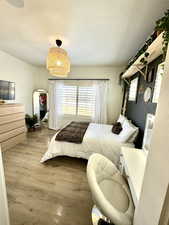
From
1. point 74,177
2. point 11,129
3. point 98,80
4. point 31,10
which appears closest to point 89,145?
point 74,177

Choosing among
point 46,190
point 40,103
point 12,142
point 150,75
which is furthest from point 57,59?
point 40,103

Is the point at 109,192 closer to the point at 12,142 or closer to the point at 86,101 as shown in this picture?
the point at 12,142

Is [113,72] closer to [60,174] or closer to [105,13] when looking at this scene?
[105,13]

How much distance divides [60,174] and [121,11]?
270 centimetres

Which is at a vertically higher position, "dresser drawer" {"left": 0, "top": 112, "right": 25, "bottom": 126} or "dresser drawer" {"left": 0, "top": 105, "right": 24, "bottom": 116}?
"dresser drawer" {"left": 0, "top": 105, "right": 24, "bottom": 116}

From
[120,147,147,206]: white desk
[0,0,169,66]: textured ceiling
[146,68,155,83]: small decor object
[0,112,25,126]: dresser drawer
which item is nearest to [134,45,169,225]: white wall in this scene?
[120,147,147,206]: white desk

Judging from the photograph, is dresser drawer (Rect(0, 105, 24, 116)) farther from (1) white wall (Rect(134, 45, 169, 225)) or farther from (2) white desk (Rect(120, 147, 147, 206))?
(1) white wall (Rect(134, 45, 169, 225))

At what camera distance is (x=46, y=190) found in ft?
5.59

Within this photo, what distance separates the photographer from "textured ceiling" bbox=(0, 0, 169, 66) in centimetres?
135

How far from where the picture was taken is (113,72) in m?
4.07

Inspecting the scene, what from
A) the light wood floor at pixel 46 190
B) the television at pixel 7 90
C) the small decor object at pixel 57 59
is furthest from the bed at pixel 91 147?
the television at pixel 7 90

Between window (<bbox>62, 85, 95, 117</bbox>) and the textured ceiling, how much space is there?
1.89 m

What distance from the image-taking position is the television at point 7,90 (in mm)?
3051

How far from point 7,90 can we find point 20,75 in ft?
2.71
